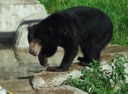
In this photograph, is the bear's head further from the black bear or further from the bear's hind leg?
the bear's hind leg

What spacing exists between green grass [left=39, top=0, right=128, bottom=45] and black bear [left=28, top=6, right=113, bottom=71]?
170 inches

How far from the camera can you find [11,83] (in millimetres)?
8477

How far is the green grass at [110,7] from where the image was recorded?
521 inches

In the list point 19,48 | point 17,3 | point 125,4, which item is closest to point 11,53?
point 19,48

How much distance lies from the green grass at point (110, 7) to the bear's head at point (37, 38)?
4937mm

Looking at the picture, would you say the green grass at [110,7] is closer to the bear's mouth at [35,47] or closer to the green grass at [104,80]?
the bear's mouth at [35,47]

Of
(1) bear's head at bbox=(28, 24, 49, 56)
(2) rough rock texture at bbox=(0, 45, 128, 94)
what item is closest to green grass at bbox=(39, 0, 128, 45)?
(2) rough rock texture at bbox=(0, 45, 128, 94)

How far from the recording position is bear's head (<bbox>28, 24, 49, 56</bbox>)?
8.00m

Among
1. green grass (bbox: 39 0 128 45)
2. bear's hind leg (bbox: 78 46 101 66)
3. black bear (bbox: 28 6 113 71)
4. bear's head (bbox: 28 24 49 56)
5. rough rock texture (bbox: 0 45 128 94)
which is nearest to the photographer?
rough rock texture (bbox: 0 45 128 94)

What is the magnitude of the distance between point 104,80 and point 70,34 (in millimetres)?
1111

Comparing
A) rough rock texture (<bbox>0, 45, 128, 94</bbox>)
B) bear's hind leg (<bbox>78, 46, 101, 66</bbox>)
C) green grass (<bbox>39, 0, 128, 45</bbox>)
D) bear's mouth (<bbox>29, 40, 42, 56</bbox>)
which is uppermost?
bear's mouth (<bbox>29, 40, 42, 56</bbox>)

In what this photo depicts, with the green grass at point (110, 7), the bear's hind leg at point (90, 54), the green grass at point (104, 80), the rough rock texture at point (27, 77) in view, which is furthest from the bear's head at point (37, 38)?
the green grass at point (110, 7)

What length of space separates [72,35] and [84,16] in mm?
510

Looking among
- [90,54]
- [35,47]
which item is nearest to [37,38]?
[35,47]
